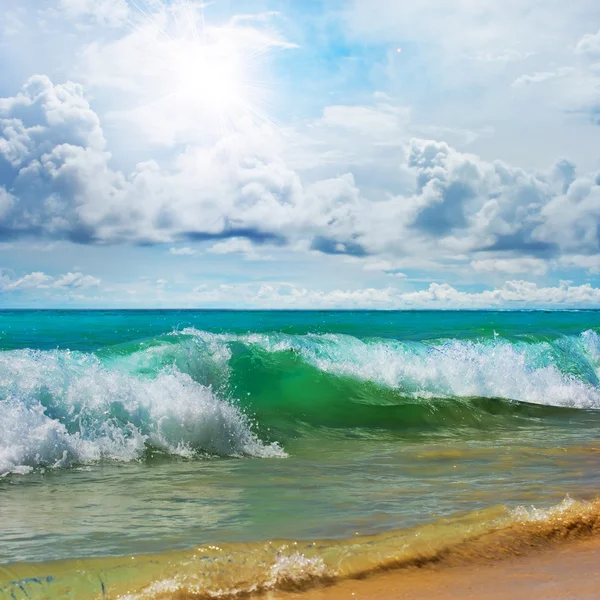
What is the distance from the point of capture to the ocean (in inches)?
200

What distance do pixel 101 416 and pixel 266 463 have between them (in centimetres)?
281

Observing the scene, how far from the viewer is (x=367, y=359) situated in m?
18.1

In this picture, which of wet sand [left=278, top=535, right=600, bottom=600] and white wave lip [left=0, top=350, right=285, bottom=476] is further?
white wave lip [left=0, top=350, right=285, bottom=476]

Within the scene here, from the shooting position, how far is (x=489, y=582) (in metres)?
4.81

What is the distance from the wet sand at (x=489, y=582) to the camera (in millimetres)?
4562

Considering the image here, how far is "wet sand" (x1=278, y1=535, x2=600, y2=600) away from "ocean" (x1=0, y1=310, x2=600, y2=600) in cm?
19

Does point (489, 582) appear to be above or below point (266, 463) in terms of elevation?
above

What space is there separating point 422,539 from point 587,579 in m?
1.22

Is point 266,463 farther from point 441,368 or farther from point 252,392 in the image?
point 441,368

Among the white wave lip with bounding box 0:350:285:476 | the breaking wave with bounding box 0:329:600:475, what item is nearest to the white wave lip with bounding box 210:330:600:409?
the breaking wave with bounding box 0:329:600:475

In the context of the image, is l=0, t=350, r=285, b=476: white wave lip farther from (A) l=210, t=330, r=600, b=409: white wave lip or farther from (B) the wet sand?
(A) l=210, t=330, r=600, b=409: white wave lip

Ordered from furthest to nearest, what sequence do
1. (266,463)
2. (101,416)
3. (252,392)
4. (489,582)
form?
1. (252,392)
2. (101,416)
3. (266,463)
4. (489,582)

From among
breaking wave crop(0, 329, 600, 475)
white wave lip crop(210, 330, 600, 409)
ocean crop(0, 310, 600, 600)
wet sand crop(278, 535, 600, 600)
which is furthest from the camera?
white wave lip crop(210, 330, 600, 409)

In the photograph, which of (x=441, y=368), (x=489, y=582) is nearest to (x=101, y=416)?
(x=489, y=582)
